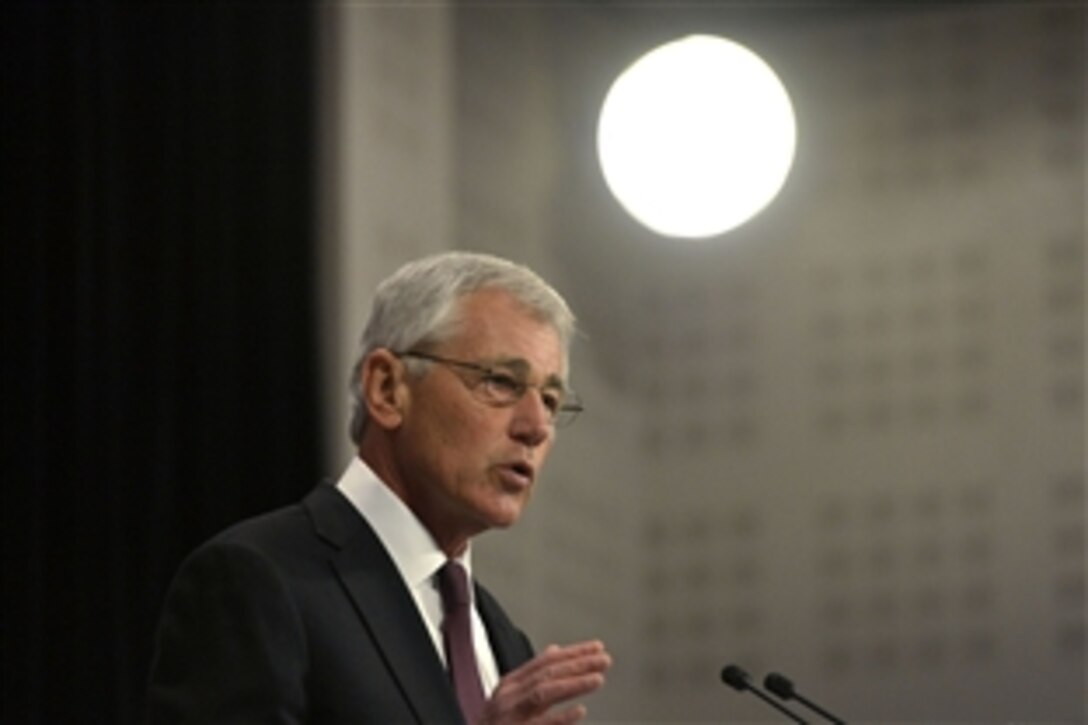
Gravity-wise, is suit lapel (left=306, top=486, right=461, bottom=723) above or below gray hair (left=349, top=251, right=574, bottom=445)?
below

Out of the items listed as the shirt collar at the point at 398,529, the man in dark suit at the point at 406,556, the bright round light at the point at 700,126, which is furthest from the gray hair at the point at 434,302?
the bright round light at the point at 700,126

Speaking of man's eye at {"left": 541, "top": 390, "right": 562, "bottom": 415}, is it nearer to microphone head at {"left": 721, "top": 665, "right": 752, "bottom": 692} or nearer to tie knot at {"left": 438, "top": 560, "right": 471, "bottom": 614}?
tie knot at {"left": 438, "top": 560, "right": 471, "bottom": 614}

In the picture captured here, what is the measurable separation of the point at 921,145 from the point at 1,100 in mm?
3791

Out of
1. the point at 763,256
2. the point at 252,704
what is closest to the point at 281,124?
the point at 252,704

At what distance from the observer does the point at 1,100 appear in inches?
172

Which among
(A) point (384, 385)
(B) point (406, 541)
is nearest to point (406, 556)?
(B) point (406, 541)

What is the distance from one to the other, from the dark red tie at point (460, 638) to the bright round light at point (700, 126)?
3.52 m

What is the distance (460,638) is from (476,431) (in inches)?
10.3

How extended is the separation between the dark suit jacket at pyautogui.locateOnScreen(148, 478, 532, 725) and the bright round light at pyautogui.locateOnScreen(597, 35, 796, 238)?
3.60m

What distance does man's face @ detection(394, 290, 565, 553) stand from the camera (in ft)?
8.40

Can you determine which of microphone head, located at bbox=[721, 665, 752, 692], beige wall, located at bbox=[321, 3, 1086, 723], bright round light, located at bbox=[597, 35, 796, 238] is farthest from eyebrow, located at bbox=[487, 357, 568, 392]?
beige wall, located at bbox=[321, 3, 1086, 723]

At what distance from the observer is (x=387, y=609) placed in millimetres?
2432

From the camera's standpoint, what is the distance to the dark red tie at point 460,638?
8.07 ft

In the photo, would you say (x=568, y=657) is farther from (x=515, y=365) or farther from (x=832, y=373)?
(x=832, y=373)
